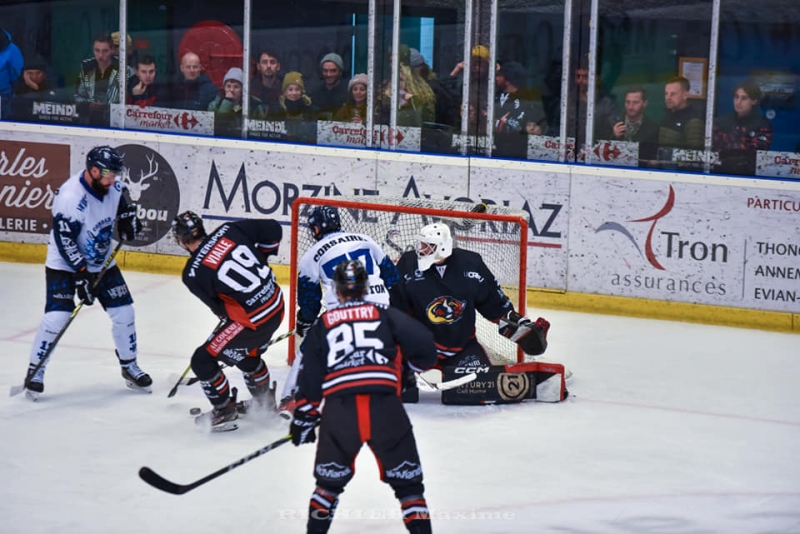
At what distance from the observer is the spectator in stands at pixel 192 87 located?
8938 mm

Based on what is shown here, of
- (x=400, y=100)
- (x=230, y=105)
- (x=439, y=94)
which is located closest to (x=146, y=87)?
(x=230, y=105)

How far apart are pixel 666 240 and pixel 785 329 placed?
2.83 ft

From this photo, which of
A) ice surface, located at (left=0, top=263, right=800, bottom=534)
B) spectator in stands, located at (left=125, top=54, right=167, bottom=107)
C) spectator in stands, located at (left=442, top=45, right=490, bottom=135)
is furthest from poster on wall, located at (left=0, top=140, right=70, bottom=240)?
spectator in stands, located at (left=442, top=45, right=490, bottom=135)

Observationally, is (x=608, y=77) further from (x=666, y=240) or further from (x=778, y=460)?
(x=778, y=460)

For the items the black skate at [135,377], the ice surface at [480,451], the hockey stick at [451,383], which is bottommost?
the ice surface at [480,451]

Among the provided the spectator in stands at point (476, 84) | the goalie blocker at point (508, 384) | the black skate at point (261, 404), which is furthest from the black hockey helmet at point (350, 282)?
the spectator in stands at point (476, 84)

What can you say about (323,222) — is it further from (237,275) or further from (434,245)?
(434,245)

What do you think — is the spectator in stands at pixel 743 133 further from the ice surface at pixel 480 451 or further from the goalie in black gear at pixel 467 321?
the goalie in black gear at pixel 467 321

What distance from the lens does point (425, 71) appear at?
8500 millimetres

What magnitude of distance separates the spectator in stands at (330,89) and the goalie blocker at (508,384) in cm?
305

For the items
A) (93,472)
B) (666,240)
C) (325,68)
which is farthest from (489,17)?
(93,472)

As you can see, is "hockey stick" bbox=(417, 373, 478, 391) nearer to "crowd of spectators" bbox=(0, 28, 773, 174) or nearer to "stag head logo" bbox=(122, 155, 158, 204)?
"crowd of spectators" bbox=(0, 28, 773, 174)

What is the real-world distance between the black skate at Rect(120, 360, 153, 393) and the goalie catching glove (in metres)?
1.71

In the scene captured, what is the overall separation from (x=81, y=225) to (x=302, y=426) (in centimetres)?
229
